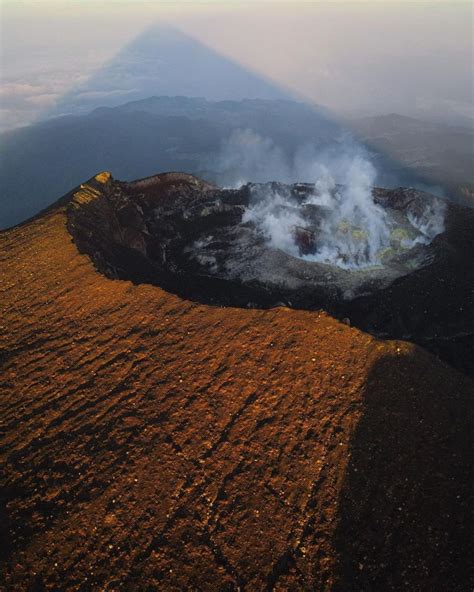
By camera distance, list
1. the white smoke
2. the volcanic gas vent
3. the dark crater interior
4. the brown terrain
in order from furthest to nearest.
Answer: the white smoke → the volcanic gas vent → the dark crater interior → the brown terrain

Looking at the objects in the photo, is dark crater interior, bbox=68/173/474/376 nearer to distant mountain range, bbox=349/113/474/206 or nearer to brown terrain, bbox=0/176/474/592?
brown terrain, bbox=0/176/474/592

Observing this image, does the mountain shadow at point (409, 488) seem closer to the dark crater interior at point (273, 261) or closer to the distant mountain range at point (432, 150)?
the dark crater interior at point (273, 261)

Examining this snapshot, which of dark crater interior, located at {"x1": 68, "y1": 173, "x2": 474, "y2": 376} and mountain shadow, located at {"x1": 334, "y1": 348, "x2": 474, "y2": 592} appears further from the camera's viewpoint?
dark crater interior, located at {"x1": 68, "y1": 173, "x2": 474, "y2": 376}

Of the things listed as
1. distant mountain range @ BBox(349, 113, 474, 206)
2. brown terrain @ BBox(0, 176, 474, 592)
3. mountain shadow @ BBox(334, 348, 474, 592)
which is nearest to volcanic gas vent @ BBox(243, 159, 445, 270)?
brown terrain @ BBox(0, 176, 474, 592)

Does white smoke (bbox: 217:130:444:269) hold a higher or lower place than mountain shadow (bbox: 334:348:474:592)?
higher

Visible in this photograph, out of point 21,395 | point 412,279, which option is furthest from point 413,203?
point 21,395

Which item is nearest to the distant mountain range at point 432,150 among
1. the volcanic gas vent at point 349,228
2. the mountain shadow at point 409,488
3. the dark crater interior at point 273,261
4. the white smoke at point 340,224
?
the white smoke at point 340,224
